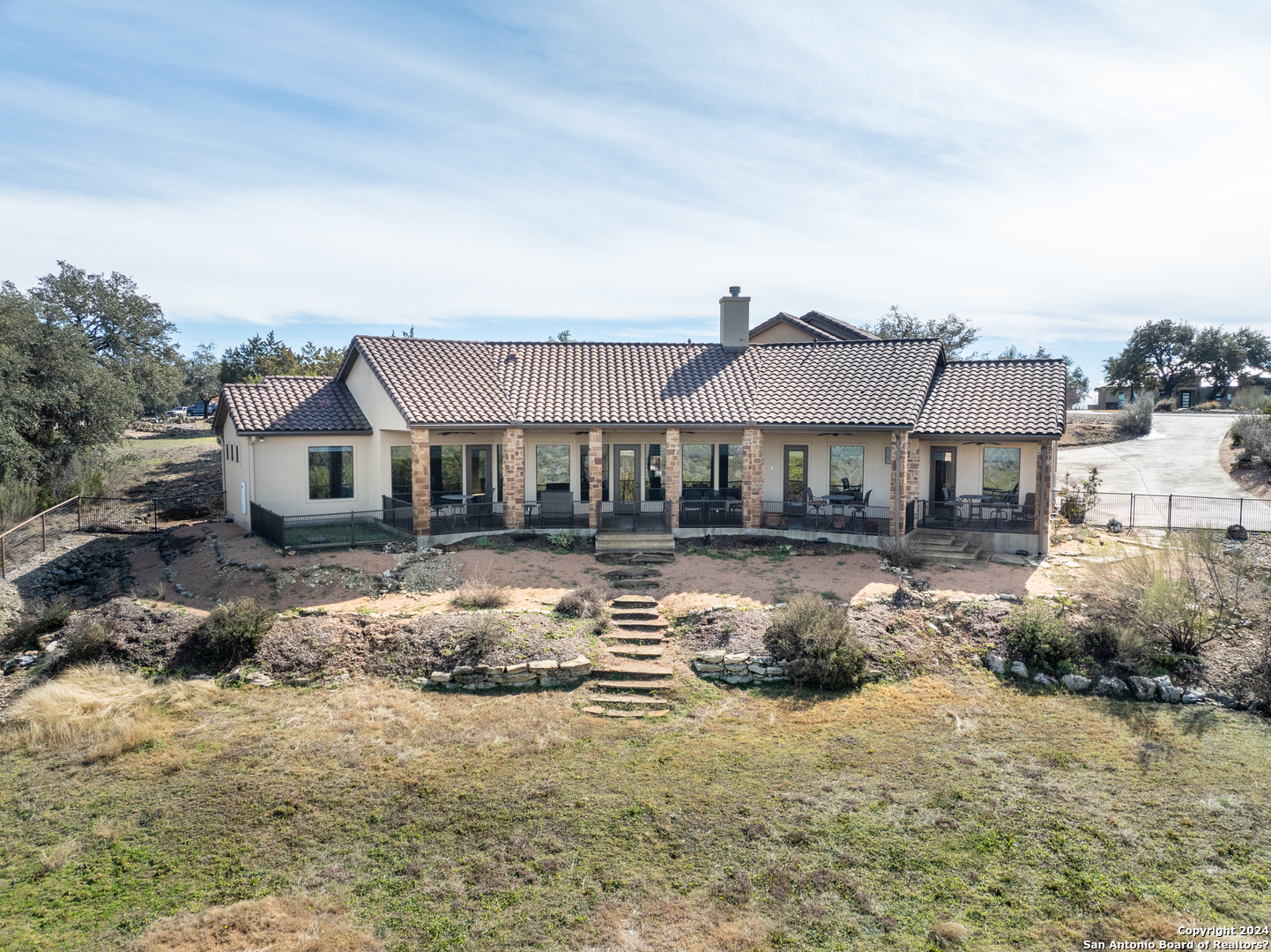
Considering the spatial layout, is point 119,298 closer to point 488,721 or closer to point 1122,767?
point 488,721

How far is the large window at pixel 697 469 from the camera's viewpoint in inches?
903

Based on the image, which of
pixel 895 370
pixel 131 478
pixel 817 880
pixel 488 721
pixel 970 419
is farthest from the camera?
pixel 131 478

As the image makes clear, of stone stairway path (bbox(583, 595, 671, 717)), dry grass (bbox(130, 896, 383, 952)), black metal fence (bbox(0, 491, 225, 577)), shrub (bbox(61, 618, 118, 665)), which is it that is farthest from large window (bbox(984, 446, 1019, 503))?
black metal fence (bbox(0, 491, 225, 577))

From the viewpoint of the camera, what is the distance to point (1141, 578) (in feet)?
46.6

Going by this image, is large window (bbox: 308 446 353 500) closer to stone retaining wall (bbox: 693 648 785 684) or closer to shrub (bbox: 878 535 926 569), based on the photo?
stone retaining wall (bbox: 693 648 785 684)

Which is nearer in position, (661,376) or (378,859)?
(378,859)

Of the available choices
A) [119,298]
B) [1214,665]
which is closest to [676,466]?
[1214,665]

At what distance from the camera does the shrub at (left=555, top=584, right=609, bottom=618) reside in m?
15.0

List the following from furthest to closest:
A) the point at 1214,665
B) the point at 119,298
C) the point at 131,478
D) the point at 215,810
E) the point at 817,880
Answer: the point at 119,298 < the point at 131,478 < the point at 1214,665 < the point at 215,810 < the point at 817,880

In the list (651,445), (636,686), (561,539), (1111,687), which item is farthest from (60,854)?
(651,445)

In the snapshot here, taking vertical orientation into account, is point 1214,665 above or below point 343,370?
below

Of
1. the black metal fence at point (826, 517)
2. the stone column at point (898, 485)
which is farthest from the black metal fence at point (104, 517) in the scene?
the stone column at point (898, 485)

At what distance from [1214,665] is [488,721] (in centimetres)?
1285

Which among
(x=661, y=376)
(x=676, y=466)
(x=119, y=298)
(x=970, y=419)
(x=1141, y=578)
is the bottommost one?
(x=1141, y=578)
